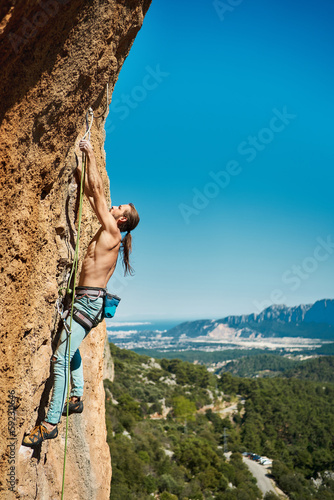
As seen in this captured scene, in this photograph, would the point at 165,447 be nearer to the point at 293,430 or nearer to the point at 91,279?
the point at 293,430

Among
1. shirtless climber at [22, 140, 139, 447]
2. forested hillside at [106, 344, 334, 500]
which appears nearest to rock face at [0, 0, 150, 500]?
shirtless climber at [22, 140, 139, 447]

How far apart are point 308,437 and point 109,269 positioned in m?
61.5

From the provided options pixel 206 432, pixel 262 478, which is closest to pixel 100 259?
pixel 262 478

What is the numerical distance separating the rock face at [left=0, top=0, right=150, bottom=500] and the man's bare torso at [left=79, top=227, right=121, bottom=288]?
30 centimetres

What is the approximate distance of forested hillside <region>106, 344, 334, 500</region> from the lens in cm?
3269

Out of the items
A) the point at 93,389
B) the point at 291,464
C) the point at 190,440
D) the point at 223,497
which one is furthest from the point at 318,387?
the point at 93,389

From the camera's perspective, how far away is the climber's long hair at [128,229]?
4.90 meters

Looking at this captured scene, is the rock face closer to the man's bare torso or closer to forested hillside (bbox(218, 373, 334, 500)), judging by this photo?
the man's bare torso

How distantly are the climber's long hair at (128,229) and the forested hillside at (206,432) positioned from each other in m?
24.5

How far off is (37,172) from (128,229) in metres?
1.61

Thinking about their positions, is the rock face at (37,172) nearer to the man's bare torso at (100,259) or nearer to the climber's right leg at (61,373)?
the climber's right leg at (61,373)

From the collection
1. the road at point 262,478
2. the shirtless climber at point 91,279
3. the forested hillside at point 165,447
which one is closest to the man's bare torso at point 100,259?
the shirtless climber at point 91,279

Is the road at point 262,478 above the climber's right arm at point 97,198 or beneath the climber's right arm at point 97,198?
beneath

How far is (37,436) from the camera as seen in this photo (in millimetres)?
3973
